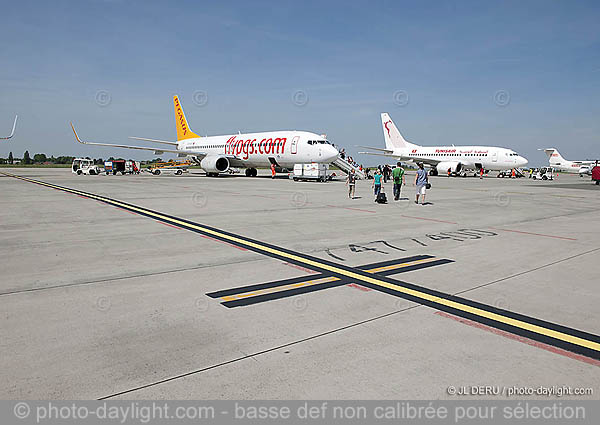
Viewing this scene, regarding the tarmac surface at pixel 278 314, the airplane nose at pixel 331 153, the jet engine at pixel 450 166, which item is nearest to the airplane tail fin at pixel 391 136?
the jet engine at pixel 450 166


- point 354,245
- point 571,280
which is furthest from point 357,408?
point 354,245

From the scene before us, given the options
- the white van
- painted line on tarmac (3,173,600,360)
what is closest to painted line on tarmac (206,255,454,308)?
painted line on tarmac (3,173,600,360)

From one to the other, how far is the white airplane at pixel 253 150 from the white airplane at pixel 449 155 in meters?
24.6

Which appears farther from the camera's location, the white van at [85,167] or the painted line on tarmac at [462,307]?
the white van at [85,167]

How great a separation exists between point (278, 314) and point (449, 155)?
2183 inches

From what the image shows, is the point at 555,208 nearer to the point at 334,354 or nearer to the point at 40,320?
the point at 334,354

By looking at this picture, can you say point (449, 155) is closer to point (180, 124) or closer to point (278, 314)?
point (180, 124)

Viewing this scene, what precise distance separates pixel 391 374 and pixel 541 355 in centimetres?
160

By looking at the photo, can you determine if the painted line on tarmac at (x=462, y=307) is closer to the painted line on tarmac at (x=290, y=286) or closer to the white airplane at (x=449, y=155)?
the painted line on tarmac at (x=290, y=286)

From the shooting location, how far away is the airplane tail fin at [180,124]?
52750mm

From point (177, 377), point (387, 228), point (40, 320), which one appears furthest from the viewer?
point (387, 228)

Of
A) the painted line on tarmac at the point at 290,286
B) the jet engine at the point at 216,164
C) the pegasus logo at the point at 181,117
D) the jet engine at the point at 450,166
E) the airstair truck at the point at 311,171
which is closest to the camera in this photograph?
the painted line on tarmac at the point at 290,286

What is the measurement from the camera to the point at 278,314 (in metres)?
5.19

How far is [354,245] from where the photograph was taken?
966cm
